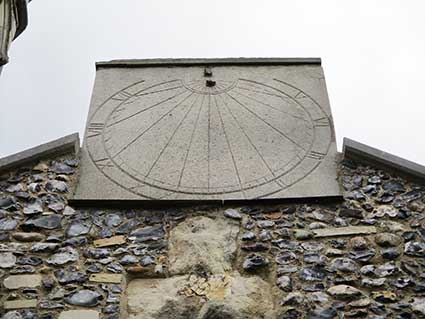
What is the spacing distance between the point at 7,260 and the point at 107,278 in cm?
62

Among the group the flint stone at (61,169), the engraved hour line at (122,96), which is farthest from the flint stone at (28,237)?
the engraved hour line at (122,96)

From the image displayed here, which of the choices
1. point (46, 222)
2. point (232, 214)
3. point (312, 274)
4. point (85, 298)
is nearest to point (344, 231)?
point (312, 274)

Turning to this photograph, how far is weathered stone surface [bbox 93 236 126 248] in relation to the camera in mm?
4449

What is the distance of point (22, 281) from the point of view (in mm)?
4207

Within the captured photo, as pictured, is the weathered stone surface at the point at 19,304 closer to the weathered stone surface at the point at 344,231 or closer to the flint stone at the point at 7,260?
the flint stone at the point at 7,260

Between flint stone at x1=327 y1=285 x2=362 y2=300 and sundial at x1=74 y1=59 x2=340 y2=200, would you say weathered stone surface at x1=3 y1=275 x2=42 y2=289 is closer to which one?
sundial at x1=74 y1=59 x2=340 y2=200

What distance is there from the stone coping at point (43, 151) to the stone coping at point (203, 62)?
107 centimetres

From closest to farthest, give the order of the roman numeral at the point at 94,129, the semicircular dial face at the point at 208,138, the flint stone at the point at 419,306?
the flint stone at the point at 419,306, the semicircular dial face at the point at 208,138, the roman numeral at the point at 94,129

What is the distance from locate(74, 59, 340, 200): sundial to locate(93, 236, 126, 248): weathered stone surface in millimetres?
352

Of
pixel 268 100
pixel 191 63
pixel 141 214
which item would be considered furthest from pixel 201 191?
pixel 191 63

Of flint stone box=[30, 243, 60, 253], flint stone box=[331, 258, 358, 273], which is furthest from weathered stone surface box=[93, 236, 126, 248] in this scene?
flint stone box=[331, 258, 358, 273]

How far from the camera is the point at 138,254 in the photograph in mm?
4410

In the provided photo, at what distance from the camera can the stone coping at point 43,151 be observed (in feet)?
16.1

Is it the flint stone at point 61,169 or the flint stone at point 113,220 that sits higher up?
the flint stone at point 61,169
